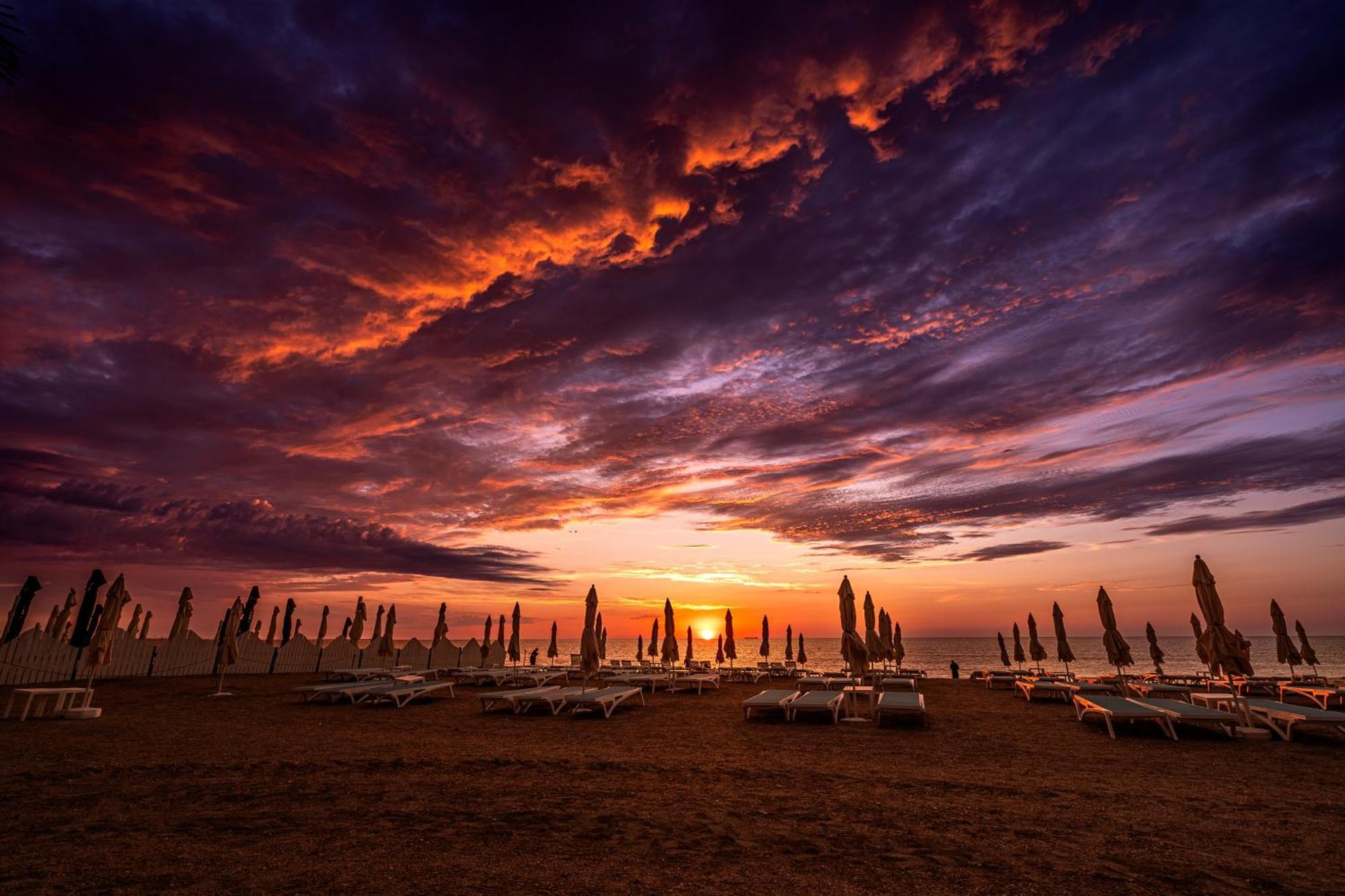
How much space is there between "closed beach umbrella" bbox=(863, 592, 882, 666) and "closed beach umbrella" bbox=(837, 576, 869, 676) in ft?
0.72

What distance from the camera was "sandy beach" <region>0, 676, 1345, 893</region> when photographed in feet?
17.0

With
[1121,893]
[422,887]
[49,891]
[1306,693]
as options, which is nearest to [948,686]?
[1306,693]

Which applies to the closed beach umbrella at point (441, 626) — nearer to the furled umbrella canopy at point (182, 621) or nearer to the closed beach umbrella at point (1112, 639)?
the furled umbrella canopy at point (182, 621)

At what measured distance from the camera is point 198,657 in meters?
27.3

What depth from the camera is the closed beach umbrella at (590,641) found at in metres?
16.3

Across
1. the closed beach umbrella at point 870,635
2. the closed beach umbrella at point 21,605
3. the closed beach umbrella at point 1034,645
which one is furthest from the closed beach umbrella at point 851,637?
the closed beach umbrella at point 21,605

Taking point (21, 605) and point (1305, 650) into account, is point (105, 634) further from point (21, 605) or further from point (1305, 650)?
point (1305, 650)

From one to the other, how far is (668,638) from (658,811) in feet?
59.0

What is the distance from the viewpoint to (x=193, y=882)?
16.0 ft

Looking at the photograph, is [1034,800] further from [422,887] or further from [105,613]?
[105,613]

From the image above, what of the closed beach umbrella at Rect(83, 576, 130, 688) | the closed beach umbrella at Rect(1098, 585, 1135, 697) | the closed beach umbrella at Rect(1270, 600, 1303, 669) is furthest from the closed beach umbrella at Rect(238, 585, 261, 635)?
the closed beach umbrella at Rect(1270, 600, 1303, 669)

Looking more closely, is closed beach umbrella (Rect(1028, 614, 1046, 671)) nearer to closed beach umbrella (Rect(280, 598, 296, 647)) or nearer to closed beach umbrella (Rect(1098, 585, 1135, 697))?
closed beach umbrella (Rect(1098, 585, 1135, 697))

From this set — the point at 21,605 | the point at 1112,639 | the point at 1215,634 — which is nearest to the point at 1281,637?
the point at 1112,639

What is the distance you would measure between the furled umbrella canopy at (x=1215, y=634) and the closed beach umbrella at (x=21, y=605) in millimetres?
43166
